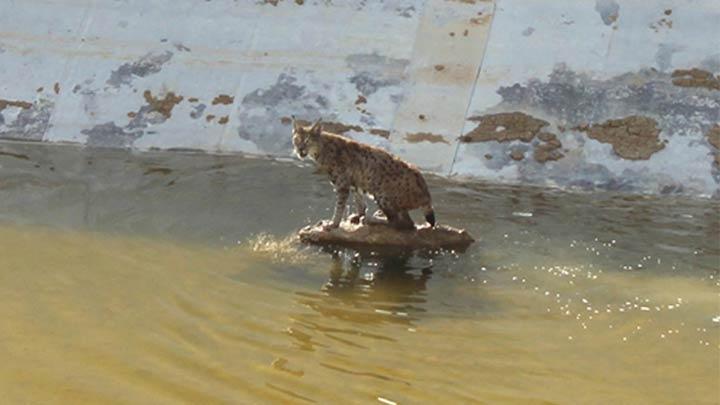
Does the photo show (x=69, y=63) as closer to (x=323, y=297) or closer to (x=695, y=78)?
(x=323, y=297)

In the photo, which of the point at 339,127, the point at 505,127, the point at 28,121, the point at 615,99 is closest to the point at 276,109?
the point at 339,127

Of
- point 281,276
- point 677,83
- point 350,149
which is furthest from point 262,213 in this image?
point 677,83

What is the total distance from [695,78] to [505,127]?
2.91m

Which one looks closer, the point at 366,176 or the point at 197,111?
the point at 366,176

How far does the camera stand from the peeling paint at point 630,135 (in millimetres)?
13875

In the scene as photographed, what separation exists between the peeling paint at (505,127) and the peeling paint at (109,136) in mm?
4681

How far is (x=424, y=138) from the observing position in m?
14.3

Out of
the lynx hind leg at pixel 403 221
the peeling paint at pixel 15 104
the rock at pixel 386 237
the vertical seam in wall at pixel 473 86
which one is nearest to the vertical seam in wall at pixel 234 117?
the peeling paint at pixel 15 104

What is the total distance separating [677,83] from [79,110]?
8.66m

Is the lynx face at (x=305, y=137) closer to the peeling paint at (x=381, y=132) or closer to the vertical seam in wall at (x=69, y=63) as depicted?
the peeling paint at (x=381, y=132)

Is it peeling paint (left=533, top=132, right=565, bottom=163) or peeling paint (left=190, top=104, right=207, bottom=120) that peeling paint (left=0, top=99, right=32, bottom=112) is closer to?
peeling paint (left=190, top=104, right=207, bottom=120)

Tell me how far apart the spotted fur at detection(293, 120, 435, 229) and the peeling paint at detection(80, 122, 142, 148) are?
169 inches

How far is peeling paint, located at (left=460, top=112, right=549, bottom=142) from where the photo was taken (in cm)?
1416

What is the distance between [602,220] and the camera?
39.1 ft
